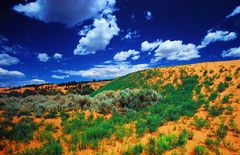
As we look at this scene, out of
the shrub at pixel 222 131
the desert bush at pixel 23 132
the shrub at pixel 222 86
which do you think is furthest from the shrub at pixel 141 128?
the shrub at pixel 222 86

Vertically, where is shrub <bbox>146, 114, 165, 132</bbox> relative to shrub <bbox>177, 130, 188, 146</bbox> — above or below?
above

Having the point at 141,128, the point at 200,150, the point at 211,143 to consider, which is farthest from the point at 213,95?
the point at 200,150

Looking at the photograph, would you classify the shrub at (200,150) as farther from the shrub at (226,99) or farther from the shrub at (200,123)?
the shrub at (226,99)

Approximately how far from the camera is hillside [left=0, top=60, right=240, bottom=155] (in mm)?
6356

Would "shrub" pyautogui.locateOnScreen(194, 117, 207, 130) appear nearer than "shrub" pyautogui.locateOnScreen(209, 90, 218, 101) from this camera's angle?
Yes

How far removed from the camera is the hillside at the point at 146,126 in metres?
6.36

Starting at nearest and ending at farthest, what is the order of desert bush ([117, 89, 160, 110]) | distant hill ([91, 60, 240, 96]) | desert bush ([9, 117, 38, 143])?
desert bush ([9, 117, 38, 143]), desert bush ([117, 89, 160, 110]), distant hill ([91, 60, 240, 96])

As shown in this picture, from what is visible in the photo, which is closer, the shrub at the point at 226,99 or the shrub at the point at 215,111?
the shrub at the point at 215,111

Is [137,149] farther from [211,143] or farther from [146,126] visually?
[211,143]

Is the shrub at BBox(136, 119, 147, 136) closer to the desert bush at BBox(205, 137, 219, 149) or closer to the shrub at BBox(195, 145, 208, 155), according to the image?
the shrub at BBox(195, 145, 208, 155)

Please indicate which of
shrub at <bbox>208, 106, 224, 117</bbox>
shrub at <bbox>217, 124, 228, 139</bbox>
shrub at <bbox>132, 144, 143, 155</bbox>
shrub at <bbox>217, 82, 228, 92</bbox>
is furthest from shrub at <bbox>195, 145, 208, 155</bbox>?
shrub at <bbox>217, 82, 228, 92</bbox>

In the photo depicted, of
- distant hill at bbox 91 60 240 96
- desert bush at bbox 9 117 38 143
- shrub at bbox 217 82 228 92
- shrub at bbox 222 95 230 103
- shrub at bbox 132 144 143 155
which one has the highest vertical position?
distant hill at bbox 91 60 240 96

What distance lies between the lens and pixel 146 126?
8.56 m

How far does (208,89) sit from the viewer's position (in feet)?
41.4
